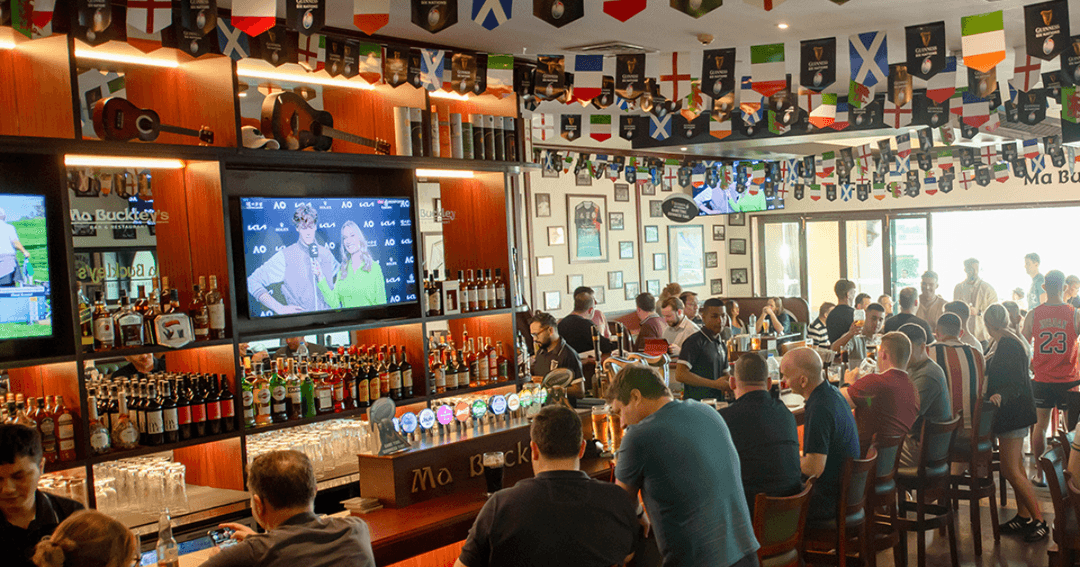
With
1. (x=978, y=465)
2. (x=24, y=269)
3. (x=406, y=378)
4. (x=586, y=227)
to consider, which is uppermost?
(x=586, y=227)

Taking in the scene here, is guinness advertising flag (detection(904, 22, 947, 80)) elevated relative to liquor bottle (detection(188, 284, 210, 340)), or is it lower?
elevated

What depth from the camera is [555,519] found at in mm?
2633

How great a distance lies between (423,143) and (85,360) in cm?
219

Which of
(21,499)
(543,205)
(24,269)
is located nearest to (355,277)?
(24,269)

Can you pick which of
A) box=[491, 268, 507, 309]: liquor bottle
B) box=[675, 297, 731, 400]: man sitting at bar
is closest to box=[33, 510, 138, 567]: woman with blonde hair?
box=[491, 268, 507, 309]: liquor bottle

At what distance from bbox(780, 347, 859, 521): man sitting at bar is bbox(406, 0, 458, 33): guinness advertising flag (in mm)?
2261

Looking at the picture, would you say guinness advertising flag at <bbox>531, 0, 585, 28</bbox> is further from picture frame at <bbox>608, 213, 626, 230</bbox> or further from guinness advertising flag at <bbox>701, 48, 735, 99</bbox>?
picture frame at <bbox>608, 213, 626, 230</bbox>

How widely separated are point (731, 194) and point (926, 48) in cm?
844

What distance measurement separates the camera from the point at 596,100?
6.58 metres

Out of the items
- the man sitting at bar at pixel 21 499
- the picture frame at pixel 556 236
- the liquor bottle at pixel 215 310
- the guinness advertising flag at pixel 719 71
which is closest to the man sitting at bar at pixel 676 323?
the guinness advertising flag at pixel 719 71

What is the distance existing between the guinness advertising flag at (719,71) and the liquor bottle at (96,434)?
4351 millimetres

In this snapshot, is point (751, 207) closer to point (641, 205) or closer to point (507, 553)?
point (641, 205)

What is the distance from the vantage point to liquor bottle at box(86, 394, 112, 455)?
12.4 ft

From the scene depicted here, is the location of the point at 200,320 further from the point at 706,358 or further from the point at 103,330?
the point at 706,358
